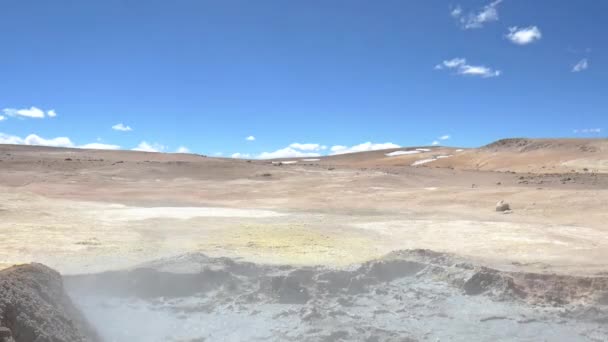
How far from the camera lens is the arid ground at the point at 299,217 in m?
9.92

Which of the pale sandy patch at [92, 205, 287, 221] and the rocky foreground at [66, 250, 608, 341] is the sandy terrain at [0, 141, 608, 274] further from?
the rocky foreground at [66, 250, 608, 341]

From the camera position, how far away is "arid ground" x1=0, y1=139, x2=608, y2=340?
992 cm

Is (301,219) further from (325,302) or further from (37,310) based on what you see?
(37,310)

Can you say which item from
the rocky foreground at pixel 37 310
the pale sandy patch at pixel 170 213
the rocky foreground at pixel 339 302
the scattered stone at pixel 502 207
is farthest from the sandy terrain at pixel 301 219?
the rocky foreground at pixel 37 310

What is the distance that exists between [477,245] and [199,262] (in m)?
5.93

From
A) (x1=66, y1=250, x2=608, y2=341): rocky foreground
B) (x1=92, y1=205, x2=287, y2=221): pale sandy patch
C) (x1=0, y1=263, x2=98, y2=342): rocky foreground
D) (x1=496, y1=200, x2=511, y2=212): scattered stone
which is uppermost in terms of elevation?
(x1=92, y1=205, x2=287, y2=221): pale sandy patch

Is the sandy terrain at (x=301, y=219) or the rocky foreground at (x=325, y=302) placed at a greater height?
the sandy terrain at (x=301, y=219)

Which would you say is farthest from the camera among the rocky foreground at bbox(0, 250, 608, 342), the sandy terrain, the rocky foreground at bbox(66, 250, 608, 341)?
the sandy terrain

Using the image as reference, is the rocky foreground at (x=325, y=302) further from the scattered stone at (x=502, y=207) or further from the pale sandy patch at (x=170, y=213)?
the scattered stone at (x=502, y=207)

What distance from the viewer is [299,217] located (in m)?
16.4

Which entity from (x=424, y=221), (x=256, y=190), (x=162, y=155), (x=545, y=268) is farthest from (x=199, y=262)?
(x=162, y=155)

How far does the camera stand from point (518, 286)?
8148 mm

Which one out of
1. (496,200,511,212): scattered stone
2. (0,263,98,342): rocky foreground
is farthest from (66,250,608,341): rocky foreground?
(496,200,511,212): scattered stone

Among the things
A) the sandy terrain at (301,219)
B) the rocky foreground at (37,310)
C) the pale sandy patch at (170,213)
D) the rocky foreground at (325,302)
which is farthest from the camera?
the pale sandy patch at (170,213)
